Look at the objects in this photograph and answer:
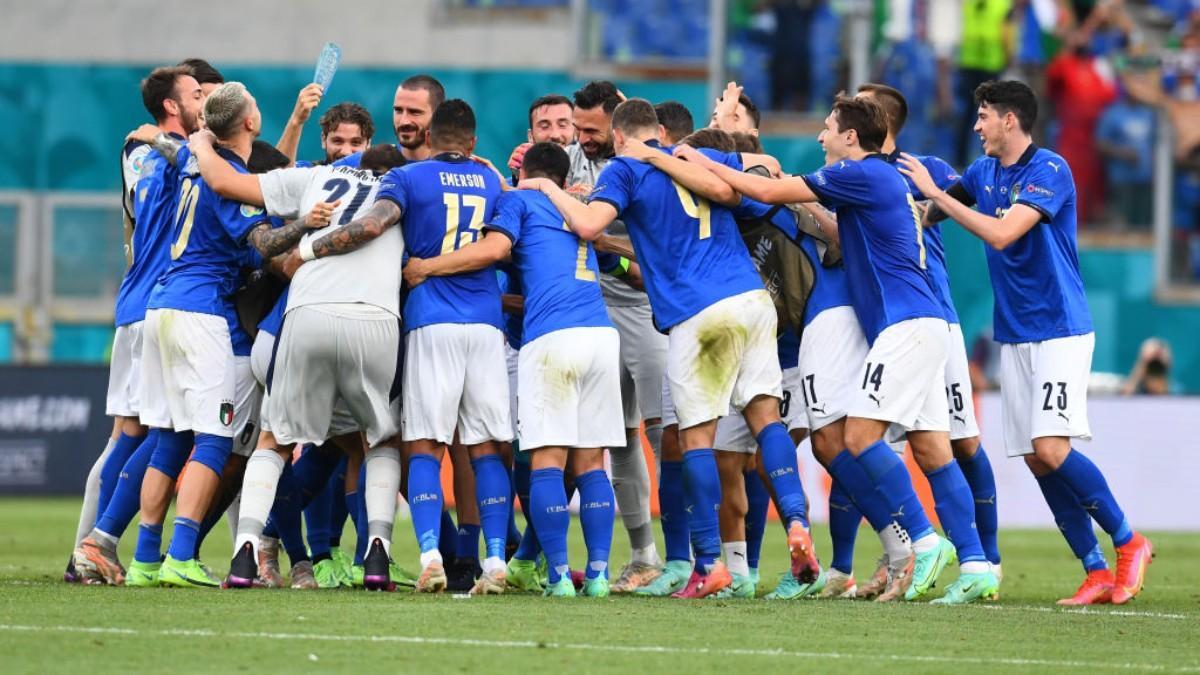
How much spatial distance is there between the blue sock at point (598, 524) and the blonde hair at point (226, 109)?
8.24 feet

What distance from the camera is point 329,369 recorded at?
9.11 m

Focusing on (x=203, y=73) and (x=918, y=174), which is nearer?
(x=918, y=174)

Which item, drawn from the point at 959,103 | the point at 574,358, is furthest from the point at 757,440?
the point at 959,103

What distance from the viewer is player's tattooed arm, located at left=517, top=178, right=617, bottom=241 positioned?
30.4 ft

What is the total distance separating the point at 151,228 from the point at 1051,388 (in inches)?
184

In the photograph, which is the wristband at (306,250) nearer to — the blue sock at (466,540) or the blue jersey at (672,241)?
the blue jersey at (672,241)

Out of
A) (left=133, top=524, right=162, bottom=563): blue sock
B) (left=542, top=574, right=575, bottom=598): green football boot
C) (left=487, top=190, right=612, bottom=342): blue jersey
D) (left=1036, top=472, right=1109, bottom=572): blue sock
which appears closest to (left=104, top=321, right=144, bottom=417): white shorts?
(left=133, top=524, right=162, bottom=563): blue sock

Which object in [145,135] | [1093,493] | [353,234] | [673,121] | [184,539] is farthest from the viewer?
[673,121]

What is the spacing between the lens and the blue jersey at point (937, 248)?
32.8ft

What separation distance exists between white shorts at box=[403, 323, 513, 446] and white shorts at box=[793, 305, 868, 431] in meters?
1.48

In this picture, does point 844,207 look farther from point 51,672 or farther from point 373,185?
point 51,672

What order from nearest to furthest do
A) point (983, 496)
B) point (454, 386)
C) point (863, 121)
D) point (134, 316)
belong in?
point (454, 386) < point (863, 121) < point (134, 316) < point (983, 496)

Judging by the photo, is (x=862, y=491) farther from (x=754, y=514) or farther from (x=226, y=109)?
(x=226, y=109)

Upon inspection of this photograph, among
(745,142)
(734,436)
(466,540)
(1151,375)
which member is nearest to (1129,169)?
(1151,375)
